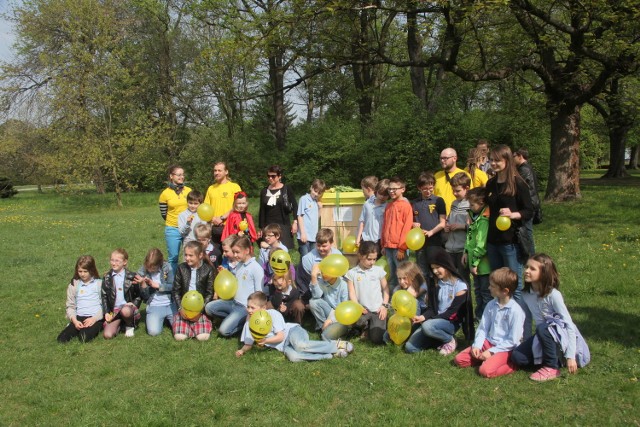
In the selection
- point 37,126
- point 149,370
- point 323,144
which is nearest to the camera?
point 149,370

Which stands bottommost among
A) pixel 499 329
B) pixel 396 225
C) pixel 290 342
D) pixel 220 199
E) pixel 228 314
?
pixel 290 342

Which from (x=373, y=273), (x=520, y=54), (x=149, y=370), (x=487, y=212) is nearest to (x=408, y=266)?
(x=373, y=273)

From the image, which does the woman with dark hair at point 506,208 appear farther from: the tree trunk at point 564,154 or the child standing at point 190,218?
the tree trunk at point 564,154

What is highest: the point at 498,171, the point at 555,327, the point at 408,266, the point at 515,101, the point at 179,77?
the point at 179,77

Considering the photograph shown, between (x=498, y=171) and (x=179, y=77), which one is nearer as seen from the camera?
(x=498, y=171)

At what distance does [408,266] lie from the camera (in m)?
5.51

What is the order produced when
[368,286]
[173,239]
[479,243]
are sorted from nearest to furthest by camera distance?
[479,243] → [368,286] → [173,239]

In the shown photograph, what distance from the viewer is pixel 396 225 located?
20.9 ft

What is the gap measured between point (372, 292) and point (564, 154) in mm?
10816

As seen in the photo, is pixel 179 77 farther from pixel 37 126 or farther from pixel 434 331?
pixel 434 331

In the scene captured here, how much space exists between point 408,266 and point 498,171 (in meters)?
1.32

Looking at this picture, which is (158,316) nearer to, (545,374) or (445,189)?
(445,189)

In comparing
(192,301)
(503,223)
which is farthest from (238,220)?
(503,223)

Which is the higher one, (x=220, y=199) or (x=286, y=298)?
(x=220, y=199)
